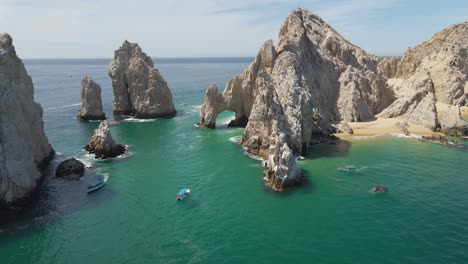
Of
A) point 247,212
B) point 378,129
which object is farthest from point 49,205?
point 378,129

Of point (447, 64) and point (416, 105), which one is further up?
point (447, 64)

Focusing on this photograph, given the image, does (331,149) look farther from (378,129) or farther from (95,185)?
(95,185)

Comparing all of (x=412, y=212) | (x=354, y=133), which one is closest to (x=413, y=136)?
(x=354, y=133)

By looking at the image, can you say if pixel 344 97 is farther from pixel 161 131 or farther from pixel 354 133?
pixel 161 131

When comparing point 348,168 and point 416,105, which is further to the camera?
point 416,105

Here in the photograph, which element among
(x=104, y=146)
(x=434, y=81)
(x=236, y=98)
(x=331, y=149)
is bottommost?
(x=331, y=149)
